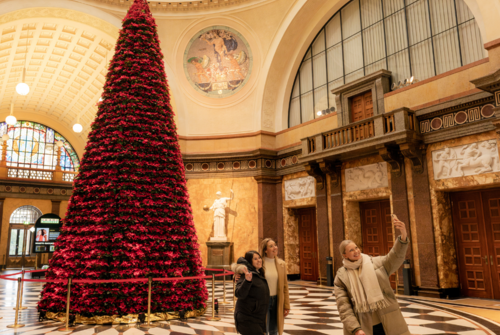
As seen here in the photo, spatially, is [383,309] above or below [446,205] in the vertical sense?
below

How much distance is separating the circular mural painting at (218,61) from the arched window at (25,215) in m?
15.2

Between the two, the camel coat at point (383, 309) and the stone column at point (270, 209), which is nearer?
the camel coat at point (383, 309)

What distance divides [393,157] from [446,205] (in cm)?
190

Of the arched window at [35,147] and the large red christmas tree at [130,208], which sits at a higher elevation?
the arched window at [35,147]

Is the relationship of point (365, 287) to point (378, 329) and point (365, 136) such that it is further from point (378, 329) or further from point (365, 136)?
point (365, 136)

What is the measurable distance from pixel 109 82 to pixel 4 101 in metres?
18.6

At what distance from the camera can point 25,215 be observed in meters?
24.1

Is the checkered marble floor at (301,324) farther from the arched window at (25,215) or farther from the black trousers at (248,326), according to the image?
the arched window at (25,215)

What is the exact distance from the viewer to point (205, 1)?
51.6 feet

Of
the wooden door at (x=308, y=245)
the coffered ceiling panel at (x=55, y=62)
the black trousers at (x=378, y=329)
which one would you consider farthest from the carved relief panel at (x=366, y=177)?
the coffered ceiling panel at (x=55, y=62)

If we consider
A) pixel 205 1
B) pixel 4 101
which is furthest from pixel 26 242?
pixel 205 1

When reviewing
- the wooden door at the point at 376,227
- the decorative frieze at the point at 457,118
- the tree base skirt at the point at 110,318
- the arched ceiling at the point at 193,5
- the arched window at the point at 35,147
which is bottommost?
the tree base skirt at the point at 110,318

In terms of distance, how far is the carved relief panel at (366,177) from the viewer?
11703mm

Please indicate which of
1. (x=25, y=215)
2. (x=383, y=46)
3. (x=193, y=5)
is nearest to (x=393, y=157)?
(x=383, y=46)
